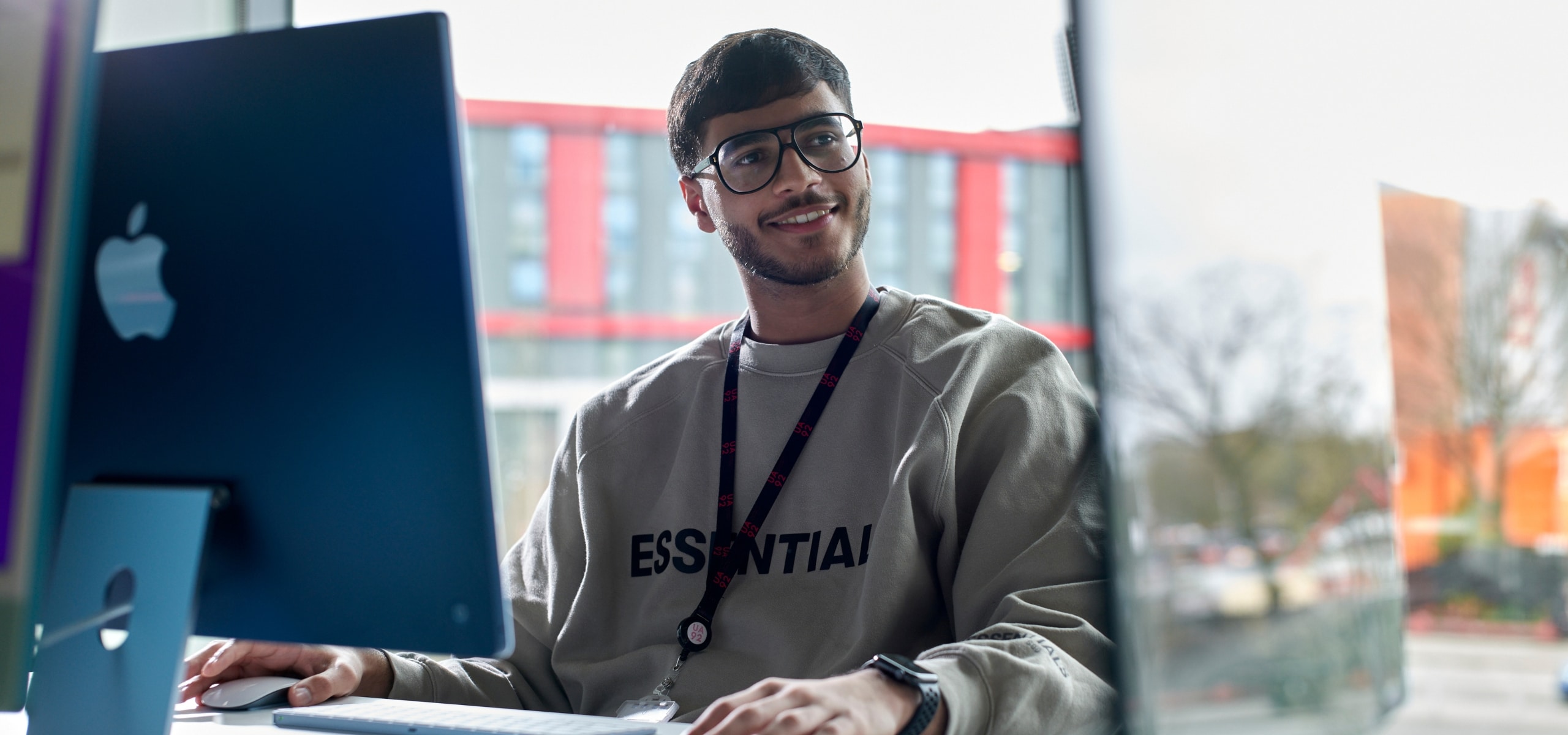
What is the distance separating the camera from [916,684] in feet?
2.35

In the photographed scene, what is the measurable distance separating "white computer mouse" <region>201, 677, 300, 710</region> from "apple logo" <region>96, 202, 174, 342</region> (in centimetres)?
37

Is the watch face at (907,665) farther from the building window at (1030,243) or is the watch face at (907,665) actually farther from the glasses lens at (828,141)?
the building window at (1030,243)

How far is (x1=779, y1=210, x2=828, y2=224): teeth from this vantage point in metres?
1.27

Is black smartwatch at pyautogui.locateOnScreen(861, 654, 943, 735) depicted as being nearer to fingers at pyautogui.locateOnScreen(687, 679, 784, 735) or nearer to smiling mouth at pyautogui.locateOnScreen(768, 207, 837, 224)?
fingers at pyautogui.locateOnScreen(687, 679, 784, 735)

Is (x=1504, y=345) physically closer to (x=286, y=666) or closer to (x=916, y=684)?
(x=916, y=684)

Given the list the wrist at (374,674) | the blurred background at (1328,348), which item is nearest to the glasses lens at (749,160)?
the blurred background at (1328,348)

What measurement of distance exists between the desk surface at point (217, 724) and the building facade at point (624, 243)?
98.0 inches

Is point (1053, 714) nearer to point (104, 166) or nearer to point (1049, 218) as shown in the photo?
point (104, 166)

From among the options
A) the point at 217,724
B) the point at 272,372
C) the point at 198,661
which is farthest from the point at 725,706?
the point at 198,661

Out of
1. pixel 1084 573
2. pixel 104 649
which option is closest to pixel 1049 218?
pixel 1084 573

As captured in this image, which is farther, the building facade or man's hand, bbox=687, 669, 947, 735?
the building facade

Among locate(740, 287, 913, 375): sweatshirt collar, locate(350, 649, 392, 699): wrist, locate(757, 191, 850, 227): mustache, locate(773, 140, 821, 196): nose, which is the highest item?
locate(773, 140, 821, 196): nose

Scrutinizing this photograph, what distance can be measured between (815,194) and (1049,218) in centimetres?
240

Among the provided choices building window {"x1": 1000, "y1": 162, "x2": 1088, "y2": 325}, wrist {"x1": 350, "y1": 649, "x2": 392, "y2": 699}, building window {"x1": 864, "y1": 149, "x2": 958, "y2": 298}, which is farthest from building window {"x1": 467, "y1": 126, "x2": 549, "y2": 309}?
wrist {"x1": 350, "y1": 649, "x2": 392, "y2": 699}
